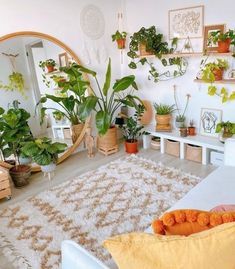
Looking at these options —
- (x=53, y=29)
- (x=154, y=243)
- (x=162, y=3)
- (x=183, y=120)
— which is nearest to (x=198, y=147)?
(x=183, y=120)

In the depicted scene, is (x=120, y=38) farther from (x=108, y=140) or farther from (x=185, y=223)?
(x=185, y=223)

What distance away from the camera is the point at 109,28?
3.68m

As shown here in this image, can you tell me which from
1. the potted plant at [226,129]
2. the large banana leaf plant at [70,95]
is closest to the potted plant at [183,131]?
the potted plant at [226,129]

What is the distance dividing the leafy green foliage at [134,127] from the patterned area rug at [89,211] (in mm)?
569

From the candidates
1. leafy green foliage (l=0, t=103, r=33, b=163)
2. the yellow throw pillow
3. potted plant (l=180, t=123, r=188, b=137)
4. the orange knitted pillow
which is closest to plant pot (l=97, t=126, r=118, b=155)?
potted plant (l=180, t=123, r=188, b=137)

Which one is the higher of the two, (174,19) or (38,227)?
(174,19)

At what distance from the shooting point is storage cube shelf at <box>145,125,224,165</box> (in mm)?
2994

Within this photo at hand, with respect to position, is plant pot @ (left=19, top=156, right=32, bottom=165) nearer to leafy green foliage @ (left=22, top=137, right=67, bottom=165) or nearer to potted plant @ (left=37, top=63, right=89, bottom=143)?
leafy green foliage @ (left=22, top=137, right=67, bottom=165)

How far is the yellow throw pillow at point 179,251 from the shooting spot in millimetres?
851

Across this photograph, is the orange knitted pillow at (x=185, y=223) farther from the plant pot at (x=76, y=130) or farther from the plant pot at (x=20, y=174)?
the plant pot at (x=76, y=130)

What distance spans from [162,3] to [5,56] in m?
1.99

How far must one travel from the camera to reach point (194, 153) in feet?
10.5

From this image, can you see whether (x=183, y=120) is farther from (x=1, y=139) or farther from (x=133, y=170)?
(x=1, y=139)

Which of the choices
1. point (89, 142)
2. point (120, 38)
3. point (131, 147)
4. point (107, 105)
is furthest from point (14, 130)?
point (120, 38)
